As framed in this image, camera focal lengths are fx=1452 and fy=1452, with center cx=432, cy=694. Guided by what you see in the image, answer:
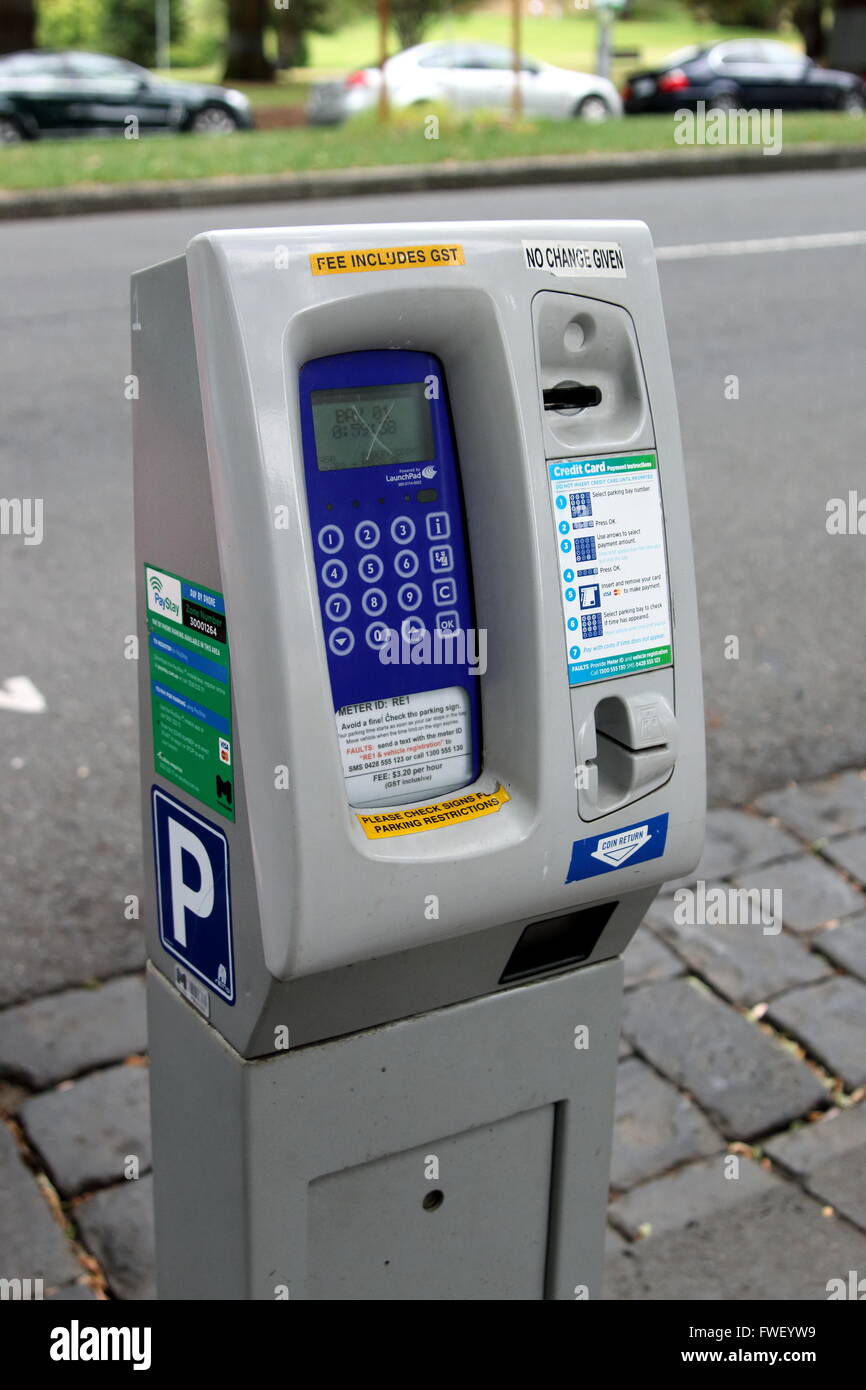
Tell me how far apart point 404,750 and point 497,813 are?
0.38ft

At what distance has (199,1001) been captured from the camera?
1.59 meters

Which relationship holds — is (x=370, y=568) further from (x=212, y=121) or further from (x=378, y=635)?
(x=212, y=121)

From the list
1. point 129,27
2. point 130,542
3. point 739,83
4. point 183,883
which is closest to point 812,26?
point 129,27

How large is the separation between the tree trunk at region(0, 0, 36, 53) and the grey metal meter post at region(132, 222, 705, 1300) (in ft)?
78.8

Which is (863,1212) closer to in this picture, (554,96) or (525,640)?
(525,640)

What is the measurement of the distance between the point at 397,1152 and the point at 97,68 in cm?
1892

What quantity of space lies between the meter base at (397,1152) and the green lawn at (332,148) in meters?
10.8

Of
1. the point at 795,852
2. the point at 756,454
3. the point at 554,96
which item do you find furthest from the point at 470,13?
the point at 795,852

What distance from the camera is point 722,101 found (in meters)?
21.2

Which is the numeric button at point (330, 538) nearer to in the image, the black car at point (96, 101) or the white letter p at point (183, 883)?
the white letter p at point (183, 883)

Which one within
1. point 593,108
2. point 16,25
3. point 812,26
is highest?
point 812,26

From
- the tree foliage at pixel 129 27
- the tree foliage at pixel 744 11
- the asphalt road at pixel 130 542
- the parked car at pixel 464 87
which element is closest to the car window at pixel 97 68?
the parked car at pixel 464 87

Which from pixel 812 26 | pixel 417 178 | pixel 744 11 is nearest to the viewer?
pixel 417 178
